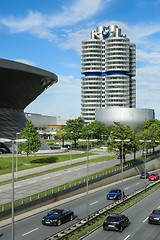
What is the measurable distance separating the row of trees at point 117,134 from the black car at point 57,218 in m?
31.7

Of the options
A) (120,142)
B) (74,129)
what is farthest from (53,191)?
(74,129)

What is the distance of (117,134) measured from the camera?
250 feet

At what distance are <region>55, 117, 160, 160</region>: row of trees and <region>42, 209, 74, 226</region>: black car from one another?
3173 centimetres

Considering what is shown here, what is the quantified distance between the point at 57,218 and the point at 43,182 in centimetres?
2480

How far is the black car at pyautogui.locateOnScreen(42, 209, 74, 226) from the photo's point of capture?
105ft

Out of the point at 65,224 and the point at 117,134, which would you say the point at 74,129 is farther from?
the point at 65,224

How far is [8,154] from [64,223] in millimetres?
53945

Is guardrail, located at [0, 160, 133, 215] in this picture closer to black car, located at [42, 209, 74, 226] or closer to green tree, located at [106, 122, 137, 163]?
green tree, located at [106, 122, 137, 163]

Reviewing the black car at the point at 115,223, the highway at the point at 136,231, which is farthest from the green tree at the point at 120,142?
the black car at the point at 115,223

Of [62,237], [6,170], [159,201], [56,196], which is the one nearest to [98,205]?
[56,196]

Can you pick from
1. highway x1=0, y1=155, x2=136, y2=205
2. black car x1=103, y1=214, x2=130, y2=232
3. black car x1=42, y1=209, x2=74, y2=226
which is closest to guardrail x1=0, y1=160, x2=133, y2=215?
highway x1=0, y1=155, x2=136, y2=205

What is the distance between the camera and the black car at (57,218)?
3186cm

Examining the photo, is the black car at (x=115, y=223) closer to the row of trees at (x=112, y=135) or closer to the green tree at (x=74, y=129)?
the row of trees at (x=112, y=135)

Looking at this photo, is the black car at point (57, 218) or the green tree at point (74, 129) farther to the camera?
the green tree at point (74, 129)
